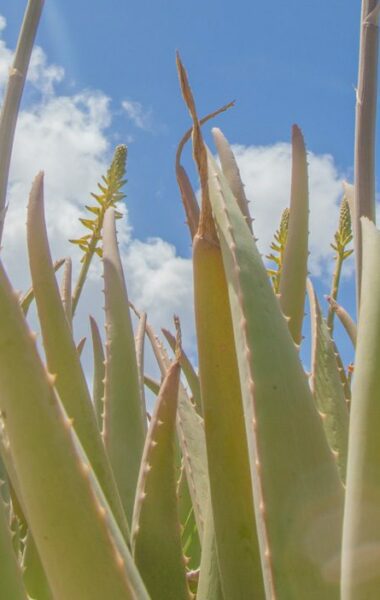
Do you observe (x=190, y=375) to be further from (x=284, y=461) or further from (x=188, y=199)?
(x=284, y=461)

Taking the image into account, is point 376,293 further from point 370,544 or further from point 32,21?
point 32,21

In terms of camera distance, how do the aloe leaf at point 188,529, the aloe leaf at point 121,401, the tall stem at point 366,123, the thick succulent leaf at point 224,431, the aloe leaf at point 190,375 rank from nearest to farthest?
the thick succulent leaf at point 224,431 < the tall stem at point 366,123 < the aloe leaf at point 121,401 < the aloe leaf at point 188,529 < the aloe leaf at point 190,375

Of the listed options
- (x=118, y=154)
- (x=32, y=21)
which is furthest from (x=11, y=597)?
(x=118, y=154)

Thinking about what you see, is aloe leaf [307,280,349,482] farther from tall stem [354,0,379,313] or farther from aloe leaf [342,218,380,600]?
aloe leaf [342,218,380,600]

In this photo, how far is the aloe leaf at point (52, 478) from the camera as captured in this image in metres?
0.47

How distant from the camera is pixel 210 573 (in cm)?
A: 69

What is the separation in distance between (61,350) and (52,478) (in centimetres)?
28

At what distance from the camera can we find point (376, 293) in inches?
20.4

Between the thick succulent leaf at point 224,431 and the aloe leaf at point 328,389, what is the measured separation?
19 centimetres

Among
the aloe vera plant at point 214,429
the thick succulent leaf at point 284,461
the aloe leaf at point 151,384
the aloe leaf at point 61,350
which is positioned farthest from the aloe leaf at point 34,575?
the aloe leaf at point 151,384

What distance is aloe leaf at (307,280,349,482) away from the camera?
83 cm

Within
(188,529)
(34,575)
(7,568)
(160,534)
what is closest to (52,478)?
(7,568)

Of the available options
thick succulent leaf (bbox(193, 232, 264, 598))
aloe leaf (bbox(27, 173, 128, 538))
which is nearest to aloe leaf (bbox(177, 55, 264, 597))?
thick succulent leaf (bbox(193, 232, 264, 598))

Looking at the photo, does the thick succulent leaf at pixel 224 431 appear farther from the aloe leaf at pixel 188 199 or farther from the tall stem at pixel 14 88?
the tall stem at pixel 14 88
